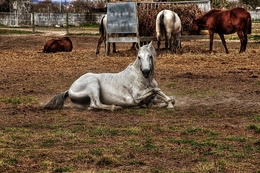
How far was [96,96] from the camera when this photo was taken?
950 centimetres

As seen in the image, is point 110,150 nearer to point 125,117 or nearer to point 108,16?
point 125,117

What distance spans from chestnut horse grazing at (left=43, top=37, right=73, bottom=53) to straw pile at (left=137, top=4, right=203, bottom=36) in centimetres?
257

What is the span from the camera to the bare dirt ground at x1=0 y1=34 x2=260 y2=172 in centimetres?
603

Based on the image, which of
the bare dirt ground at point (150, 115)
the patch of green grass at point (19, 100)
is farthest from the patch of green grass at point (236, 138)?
the patch of green grass at point (19, 100)

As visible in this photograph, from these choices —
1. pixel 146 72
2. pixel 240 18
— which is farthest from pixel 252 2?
pixel 146 72

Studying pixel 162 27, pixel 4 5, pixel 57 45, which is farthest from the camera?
pixel 4 5

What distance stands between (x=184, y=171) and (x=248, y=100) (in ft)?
15.9

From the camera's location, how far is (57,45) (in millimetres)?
20984

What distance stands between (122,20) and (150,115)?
1117 centimetres

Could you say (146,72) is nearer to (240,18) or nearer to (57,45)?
(240,18)

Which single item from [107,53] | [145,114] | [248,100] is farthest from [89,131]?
[107,53]

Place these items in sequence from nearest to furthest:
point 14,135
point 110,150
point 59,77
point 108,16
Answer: point 110,150 < point 14,135 < point 59,77 < point 108,16

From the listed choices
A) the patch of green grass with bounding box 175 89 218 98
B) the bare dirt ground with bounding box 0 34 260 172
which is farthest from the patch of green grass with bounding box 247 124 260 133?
the patch of green grass with bounding box 175 89 218 98

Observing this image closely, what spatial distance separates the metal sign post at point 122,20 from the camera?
779 inches
